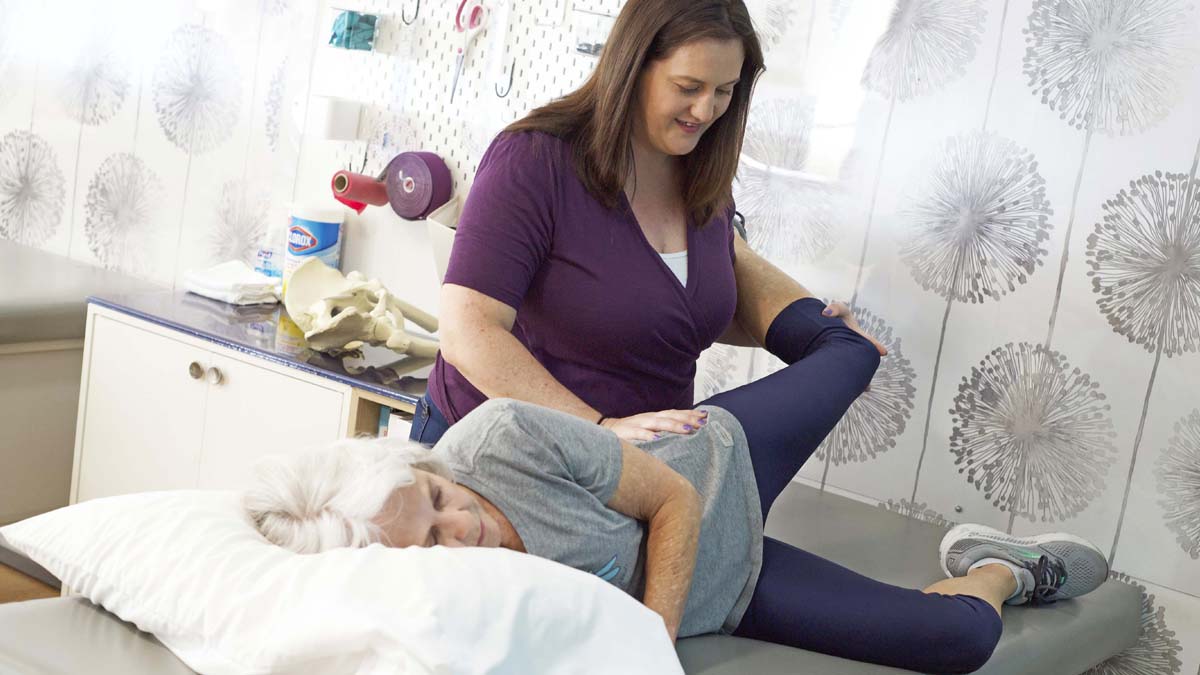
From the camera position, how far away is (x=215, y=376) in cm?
266

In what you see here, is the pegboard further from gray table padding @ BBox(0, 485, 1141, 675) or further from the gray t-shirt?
the gray t-shirt

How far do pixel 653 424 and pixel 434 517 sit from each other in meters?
0.45

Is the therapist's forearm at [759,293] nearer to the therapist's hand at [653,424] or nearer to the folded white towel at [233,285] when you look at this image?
the therapist's hand at [653,424]

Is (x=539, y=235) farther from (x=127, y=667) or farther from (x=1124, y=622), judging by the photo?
(x=1124, y=622)

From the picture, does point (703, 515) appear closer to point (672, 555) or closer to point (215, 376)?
point (672, 555)

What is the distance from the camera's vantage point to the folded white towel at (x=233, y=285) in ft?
9.77

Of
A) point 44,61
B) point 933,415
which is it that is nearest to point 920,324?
point 933,415

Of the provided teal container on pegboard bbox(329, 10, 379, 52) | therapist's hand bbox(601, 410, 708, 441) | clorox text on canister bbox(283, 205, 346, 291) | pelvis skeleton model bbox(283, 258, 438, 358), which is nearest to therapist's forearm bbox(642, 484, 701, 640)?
therapist's hand bbox(601, 410, 708, 441)

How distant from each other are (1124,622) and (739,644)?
0.85 m

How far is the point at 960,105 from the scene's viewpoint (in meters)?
2.33

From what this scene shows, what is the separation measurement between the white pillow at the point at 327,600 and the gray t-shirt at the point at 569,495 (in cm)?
21

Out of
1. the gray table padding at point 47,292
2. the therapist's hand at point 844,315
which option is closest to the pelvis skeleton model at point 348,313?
the gray table padding at point 47,292

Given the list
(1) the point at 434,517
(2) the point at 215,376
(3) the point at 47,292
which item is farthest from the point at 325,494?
(3) the point at 47,292

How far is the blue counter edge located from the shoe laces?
3.67ft
